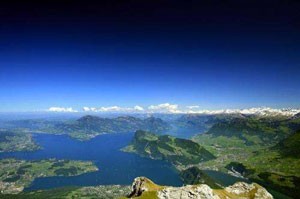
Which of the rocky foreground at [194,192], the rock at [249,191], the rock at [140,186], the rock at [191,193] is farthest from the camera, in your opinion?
the rock at [249,191]

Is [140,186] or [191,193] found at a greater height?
[191,193]

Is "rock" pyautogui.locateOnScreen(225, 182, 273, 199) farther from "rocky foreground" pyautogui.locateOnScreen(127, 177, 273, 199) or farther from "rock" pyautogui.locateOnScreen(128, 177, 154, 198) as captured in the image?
"rock" pyautogui.locateOnScreen(128, 177, 154, 198)

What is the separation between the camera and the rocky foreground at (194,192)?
329 ft

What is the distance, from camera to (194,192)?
100 meters

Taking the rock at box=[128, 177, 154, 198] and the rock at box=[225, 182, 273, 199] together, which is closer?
A: the rock at box=[128, 177, 154, 198]

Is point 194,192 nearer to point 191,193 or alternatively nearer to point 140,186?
point 191,193

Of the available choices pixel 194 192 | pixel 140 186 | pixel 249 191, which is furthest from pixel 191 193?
pixel 249 191

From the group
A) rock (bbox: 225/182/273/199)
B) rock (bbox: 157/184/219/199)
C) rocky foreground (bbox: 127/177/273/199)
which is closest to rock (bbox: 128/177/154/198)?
rocky foreground (bbox: 127/177/273/199)

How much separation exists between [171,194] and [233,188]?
34.3 m

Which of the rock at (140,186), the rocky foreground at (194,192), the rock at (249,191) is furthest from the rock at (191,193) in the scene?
the rock at (249,191)

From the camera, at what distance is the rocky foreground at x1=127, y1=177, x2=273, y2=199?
100188 millimetres

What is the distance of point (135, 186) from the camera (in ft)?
401

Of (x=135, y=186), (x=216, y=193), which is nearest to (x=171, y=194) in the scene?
(x=216, y=193)

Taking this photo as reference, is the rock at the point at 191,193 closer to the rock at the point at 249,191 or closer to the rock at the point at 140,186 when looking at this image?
the rock at the point at 140,186
